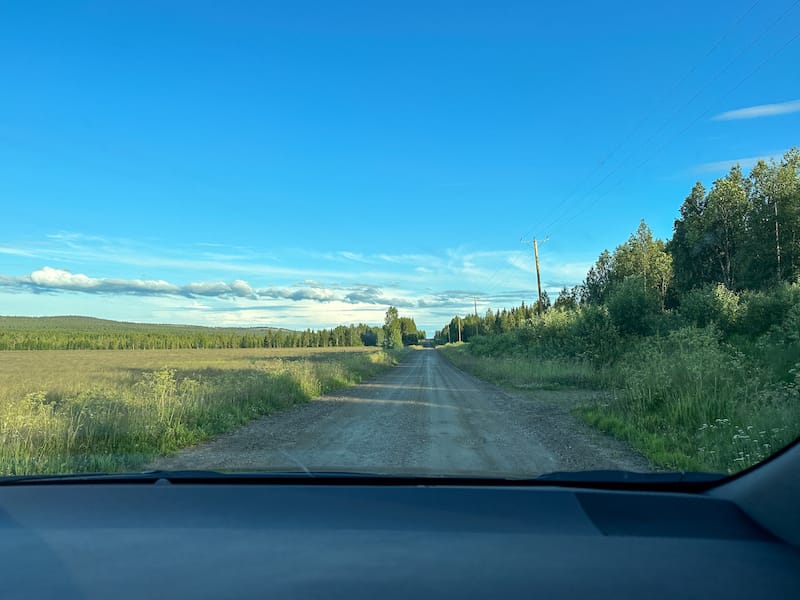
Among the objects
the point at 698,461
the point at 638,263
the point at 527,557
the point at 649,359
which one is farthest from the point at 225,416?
the point at 638,263

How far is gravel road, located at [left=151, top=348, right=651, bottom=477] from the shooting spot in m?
7.91

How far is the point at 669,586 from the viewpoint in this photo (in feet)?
6.04

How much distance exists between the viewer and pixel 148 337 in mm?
134500

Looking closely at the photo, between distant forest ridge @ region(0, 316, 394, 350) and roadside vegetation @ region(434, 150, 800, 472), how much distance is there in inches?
3769

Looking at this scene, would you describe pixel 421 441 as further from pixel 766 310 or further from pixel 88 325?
pixel 88 325

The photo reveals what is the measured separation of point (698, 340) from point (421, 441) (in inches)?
323

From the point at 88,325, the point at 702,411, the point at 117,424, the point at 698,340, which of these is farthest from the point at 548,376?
the point at 88,325

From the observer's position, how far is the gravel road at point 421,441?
26.0 feet

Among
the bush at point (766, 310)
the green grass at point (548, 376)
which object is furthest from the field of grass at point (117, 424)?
the bush at point (766, 310)

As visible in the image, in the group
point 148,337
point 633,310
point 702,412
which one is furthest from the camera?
point 148,337

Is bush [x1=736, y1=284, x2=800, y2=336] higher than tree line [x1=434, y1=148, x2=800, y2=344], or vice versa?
tree line [x1=434, y1=148, x2=800, y2=344]

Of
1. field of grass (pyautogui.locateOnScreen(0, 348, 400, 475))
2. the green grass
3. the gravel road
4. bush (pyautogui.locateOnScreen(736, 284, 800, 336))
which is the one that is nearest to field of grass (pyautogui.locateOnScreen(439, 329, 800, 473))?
the gravel road

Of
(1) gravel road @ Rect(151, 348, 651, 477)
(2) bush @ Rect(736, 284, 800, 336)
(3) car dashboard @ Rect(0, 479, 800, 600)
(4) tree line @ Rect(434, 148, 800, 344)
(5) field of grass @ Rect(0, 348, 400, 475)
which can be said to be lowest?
(1) gravel road @ Rect(151, 348, 651, 477)

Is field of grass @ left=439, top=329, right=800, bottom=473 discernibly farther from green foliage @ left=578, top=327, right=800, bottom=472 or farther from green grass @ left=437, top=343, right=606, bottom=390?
green grass @ left=437, top=343, right=606, bottom=390
